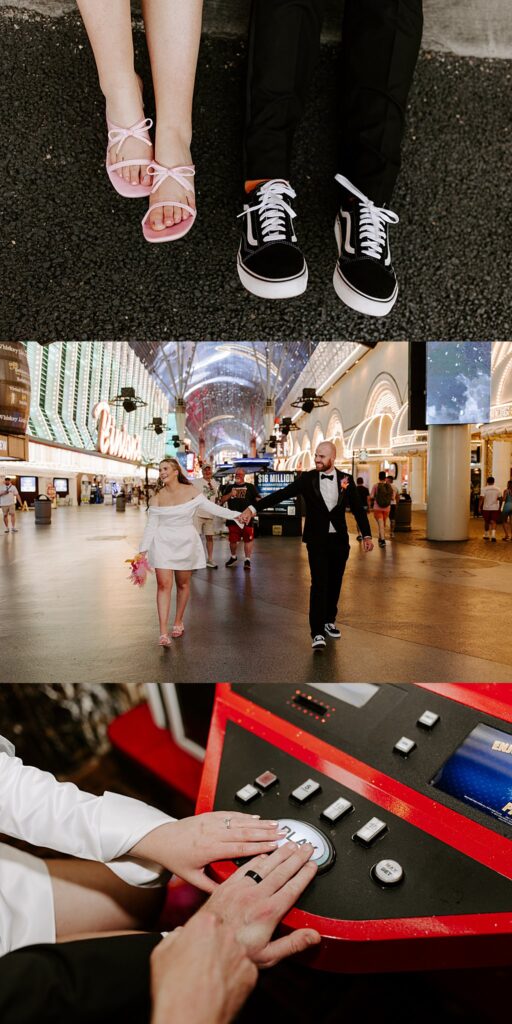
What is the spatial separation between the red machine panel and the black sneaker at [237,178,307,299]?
1131 millimetres

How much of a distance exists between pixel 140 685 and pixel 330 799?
2.46 feet

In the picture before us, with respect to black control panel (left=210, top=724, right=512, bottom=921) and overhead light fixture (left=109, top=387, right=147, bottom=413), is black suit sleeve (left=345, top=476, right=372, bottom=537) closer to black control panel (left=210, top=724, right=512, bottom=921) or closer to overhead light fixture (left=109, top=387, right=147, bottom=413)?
overhead light fixture (left=109, top=387, right=147, bottom=413)

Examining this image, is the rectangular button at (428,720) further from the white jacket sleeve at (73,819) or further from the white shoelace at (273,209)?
the white shoelace at (273,209)

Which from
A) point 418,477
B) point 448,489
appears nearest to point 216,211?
point 418,477

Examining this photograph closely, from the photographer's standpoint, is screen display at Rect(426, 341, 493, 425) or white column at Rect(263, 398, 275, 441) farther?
white column at Rect(263, 398, 275, 441)

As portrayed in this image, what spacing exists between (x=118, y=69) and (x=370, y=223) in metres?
0.75

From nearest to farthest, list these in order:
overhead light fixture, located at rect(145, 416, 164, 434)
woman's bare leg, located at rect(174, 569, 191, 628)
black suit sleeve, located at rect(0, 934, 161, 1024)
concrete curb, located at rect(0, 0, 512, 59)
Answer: black suit sleeve, located at rect(0, 934, 161, 1024)
concrete curb, located at rect(0, 0, 512, 59)
overhead light fixture, located at rect(145, 416, 164, 434)
woman's bare leg, located at rect(174, 569, 191, 628)

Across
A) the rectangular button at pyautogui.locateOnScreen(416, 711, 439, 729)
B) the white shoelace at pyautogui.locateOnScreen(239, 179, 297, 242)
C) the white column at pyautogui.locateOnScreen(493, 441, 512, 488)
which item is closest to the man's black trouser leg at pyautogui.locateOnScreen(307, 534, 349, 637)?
the rectangular button at pyautogui.locateOnScreen(416, 711, 439, 729)

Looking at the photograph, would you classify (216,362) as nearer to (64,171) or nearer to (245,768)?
(64,171)

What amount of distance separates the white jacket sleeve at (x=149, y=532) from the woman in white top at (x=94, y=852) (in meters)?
2.33

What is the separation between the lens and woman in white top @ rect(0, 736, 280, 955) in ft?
2.99

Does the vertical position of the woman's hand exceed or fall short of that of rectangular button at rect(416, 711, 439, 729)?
it falls short

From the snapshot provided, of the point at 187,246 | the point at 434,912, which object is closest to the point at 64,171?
the point at 187,246

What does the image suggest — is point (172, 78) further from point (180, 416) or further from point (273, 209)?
point (180, 416)
